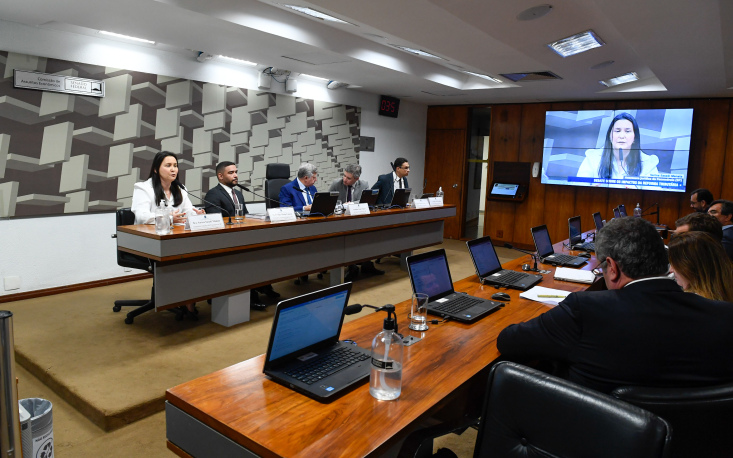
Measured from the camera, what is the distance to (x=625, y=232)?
157 centimetres

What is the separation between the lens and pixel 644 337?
1.34m

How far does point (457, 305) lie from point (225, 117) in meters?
4.45

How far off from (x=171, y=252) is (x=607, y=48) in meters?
4.16

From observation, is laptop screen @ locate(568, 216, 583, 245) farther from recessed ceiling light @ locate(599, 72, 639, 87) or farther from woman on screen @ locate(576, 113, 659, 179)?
woman on screen @ locate(576, 113, 659, 179)

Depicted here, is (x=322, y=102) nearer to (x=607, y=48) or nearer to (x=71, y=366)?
(x=607, y=48)

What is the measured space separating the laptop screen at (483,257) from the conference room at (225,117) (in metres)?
0.95

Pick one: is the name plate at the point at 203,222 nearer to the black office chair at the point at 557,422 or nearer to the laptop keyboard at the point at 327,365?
the laptop keyboard at the point at 327,365

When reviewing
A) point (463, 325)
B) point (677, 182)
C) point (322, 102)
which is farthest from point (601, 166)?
point (463, 325)

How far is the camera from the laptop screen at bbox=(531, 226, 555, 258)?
3482 millimetres

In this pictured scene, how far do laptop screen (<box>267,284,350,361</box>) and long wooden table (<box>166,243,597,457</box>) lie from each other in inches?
4.8

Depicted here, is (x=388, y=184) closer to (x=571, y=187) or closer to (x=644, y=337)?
(x=571, y=187)

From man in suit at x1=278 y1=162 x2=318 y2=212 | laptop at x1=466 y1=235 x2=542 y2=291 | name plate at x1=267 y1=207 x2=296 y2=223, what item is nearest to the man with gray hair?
man in suit at x1=278 y1=162 x2=318 y2=212

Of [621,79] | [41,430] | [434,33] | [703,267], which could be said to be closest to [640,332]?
[703,267]

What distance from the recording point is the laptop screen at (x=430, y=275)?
2127 mm
